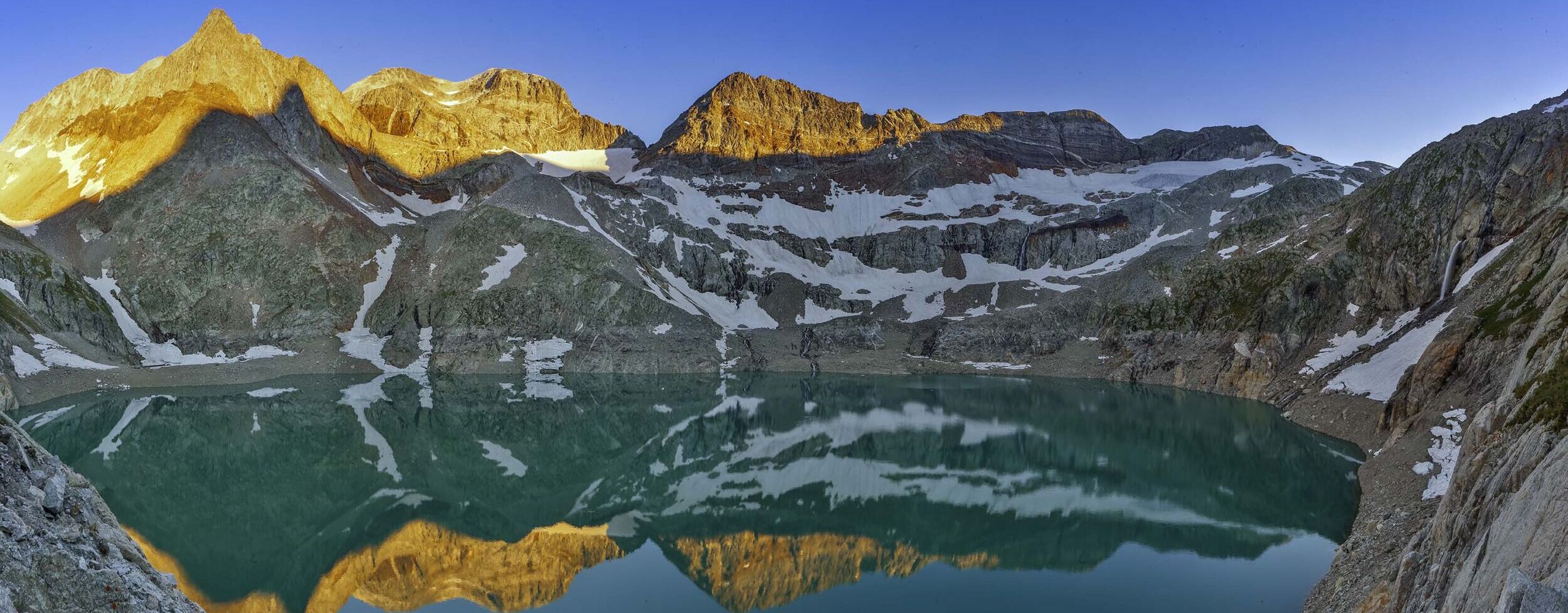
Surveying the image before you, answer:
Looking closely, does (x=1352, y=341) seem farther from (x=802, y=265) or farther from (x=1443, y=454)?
(x=802, y=265)

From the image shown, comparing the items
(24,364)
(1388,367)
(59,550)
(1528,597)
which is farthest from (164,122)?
(1388,367)

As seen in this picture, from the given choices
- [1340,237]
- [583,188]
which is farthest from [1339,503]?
[583,188]

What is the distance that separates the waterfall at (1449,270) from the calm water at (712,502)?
17.9 meters

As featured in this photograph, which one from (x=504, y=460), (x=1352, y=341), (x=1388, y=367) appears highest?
(x=1352, y=341)

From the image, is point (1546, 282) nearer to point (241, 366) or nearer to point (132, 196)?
point (241, 366)

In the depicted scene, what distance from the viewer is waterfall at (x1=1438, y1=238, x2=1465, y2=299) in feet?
230

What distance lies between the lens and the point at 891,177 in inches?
7170

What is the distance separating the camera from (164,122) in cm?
12150

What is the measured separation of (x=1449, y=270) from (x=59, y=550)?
93477 mm

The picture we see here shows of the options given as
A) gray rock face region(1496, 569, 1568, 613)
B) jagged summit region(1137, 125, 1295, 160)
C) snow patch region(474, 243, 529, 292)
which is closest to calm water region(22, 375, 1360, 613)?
gray rock face region(1496, 569, 1568, 613)

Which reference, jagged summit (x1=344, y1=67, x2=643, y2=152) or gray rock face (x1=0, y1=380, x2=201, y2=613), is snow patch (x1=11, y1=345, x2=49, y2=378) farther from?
jagged summit (x1=344, y1=67, x2=643, y2=152)

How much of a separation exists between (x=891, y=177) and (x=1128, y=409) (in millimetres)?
114733

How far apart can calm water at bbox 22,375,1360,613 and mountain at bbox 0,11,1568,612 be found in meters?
5.70

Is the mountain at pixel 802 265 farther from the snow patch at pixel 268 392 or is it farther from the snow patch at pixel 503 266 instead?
the snow patch at pixel 268 392
